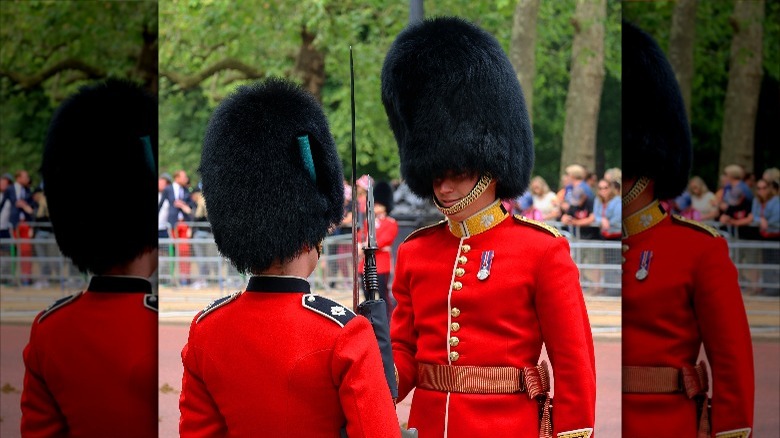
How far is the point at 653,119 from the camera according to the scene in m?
4.02

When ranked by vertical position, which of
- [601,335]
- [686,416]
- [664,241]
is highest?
[664,241]

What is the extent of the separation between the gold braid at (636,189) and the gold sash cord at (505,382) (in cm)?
101

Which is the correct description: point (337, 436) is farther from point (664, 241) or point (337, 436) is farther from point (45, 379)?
point (664, 241)

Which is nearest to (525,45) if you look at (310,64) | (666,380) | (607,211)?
(607,211)

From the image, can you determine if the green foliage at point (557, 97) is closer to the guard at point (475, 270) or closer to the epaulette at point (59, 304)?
the guard at point (475, 270)

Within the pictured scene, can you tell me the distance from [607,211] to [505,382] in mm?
1024

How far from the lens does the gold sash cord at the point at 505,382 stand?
124 inches

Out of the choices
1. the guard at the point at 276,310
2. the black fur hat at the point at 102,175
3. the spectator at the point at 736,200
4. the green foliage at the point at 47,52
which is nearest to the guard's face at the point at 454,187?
the guard at the point at 276,310

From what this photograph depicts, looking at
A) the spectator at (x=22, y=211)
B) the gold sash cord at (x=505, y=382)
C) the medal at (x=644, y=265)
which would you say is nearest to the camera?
the gold sash cord at (x=505, y=382)

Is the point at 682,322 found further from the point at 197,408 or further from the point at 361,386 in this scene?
the point at 197,408

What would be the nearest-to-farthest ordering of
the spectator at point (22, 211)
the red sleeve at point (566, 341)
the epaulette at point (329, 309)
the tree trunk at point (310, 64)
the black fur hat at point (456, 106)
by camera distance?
the epaulette at point (329, 309)
the red sleeve at point (566, 341)
the black fur hat at point (456, 106)
the tree trunk at point (310, 64)
the spectator at point (22, 211)

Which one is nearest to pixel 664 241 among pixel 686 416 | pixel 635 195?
pixel 635 195

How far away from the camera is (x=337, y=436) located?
8.64ft

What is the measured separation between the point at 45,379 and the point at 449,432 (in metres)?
1.44
